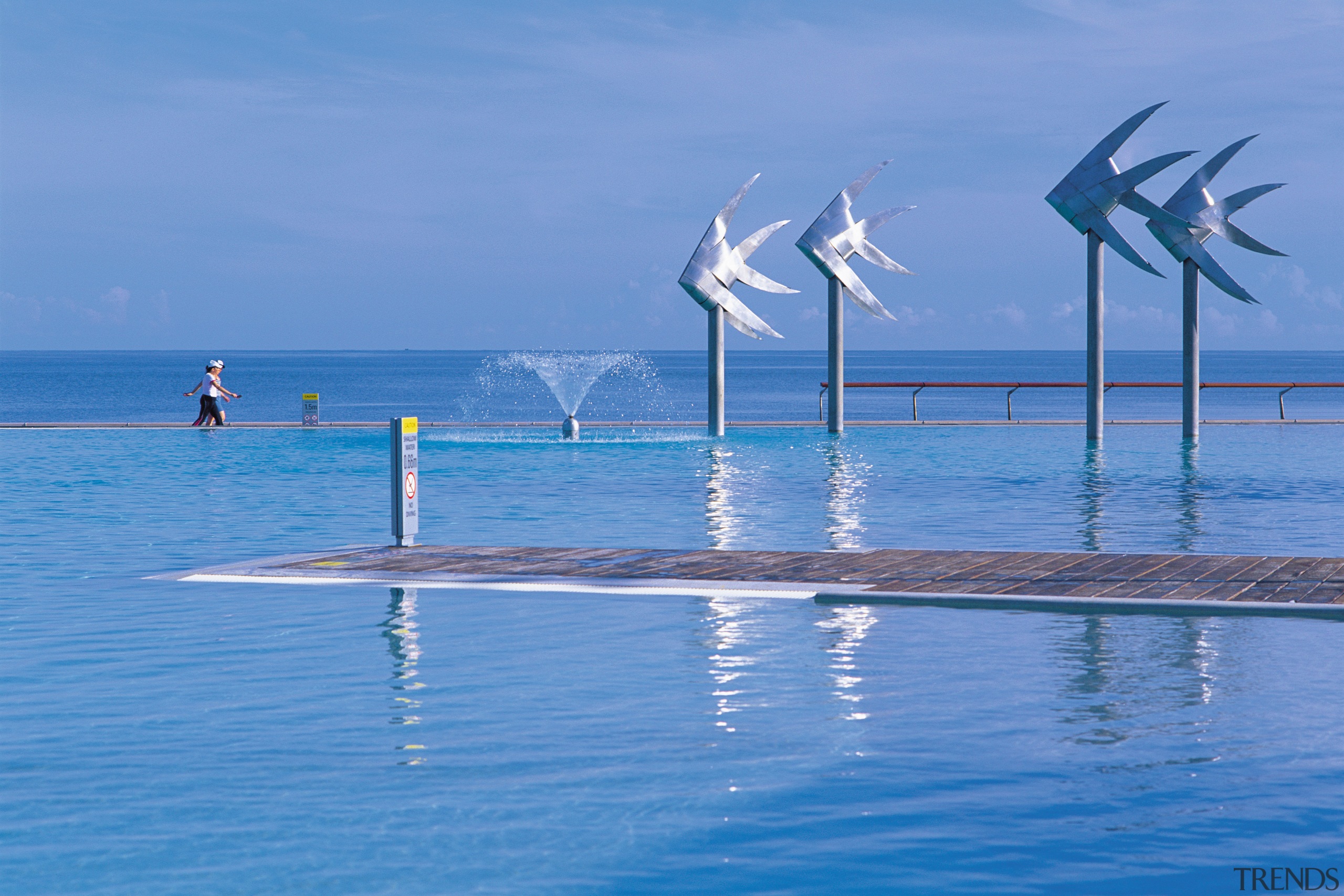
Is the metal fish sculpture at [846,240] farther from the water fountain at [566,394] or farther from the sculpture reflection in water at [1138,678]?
the sculpture reflection in water at [1138,678]

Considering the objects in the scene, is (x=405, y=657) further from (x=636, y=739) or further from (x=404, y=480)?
(x=404, y=480)

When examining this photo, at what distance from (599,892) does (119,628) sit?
5518mm

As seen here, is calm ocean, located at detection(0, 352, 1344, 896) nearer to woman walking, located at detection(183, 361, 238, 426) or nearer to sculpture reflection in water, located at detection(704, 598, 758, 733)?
sculpture reflection in water, located at detection(704, 598, 758, 733)

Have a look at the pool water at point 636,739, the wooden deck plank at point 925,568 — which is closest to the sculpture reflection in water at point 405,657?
the pool water at point 636,739

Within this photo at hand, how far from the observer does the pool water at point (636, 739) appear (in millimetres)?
5422

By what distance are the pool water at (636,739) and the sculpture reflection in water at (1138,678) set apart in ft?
0.10

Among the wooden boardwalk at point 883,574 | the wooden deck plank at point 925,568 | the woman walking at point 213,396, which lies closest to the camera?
the wooden boardwalk at point 883,574

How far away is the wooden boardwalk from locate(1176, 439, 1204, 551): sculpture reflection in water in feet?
5.24

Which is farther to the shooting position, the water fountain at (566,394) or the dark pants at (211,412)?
the water fountain at (566,394)

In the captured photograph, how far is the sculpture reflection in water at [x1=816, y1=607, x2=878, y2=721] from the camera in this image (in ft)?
24.9

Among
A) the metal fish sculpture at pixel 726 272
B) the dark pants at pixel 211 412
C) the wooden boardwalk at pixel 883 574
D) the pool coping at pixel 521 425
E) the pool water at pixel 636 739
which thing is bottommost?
the pool water at pixel 636 739

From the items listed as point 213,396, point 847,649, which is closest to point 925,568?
point 847,649

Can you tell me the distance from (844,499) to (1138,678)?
407 inches

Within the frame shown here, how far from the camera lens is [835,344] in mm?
30016
